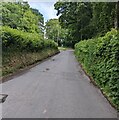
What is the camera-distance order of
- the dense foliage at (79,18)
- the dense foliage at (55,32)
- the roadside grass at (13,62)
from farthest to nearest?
the dense foliage at (55,32) < the dense foliage at (79,18) < the roadside grass at (13,62)

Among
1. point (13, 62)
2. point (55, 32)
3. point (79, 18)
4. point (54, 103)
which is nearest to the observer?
point (54, 103)

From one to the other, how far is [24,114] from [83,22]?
38.2m

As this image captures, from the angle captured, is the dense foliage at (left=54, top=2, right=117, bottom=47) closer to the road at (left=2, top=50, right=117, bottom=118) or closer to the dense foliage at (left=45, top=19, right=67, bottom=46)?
the road at (left=2, top=50, right=117, bottom=118)

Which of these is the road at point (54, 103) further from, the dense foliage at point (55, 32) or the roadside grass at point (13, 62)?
the dense foliage at point (55, 32)

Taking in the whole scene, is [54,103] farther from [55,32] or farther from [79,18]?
[55,32]

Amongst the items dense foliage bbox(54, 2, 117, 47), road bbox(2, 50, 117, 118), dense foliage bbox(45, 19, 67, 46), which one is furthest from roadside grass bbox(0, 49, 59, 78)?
dense foliage bbox(45, 19, 67, 46)

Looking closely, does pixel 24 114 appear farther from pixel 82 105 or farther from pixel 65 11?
pixel 65 11

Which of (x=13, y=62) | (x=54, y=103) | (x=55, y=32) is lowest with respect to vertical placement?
(x=54, y=103)

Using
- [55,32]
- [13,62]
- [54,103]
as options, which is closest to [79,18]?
[13,62]

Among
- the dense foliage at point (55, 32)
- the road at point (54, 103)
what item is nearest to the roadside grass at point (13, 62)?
the road at point (54, 103)

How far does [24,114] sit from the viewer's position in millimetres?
6754

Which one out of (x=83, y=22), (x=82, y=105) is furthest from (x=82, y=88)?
(x=83, y=22)

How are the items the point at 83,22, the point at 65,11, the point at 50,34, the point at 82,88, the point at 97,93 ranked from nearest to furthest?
the point at 97,93
the point at 82,88
the point at 83,22
the point at 65,11
the point at 50,34

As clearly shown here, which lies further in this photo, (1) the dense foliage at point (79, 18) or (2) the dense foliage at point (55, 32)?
(2) the dense foliage at point (55, 32)
